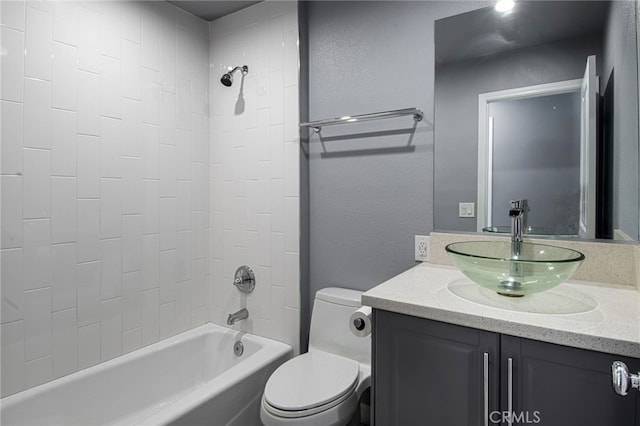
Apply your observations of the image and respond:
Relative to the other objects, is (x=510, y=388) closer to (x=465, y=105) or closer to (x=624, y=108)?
(x=624, y=108)

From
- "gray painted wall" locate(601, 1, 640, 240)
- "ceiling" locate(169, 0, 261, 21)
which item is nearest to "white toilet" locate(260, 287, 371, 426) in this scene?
"gray painted wall" locate(601, 1, 640, 240)

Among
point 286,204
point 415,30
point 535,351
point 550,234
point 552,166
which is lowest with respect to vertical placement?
point 535,351

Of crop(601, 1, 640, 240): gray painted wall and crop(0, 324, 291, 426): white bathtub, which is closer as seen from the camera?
crop(601, 1, 640, 240): gray painted wall

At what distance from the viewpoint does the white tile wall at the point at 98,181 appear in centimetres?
145

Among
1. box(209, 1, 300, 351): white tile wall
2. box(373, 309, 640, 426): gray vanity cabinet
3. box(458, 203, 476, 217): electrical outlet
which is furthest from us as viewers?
box(209, 1, 300, 351): white tile wall

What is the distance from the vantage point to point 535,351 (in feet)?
2.77

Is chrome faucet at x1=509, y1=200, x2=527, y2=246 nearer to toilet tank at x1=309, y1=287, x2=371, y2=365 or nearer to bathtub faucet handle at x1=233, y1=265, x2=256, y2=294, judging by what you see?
toilet tank at x1=309, y1=287, x2=371, y2=365

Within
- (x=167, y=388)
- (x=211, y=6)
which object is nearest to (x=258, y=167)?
(x=211, y=6)

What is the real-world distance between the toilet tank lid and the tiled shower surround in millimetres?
235

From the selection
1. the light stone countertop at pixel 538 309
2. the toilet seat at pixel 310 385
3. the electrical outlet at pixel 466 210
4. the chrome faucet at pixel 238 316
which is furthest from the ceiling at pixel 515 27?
the chrome faucet at pixel 238 316

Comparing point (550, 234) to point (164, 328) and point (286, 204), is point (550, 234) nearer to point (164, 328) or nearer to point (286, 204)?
point (286, 204)

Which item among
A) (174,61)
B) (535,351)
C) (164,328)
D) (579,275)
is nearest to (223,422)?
(164,328)

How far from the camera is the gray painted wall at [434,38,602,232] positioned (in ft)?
4.46

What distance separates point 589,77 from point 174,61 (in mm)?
2090
